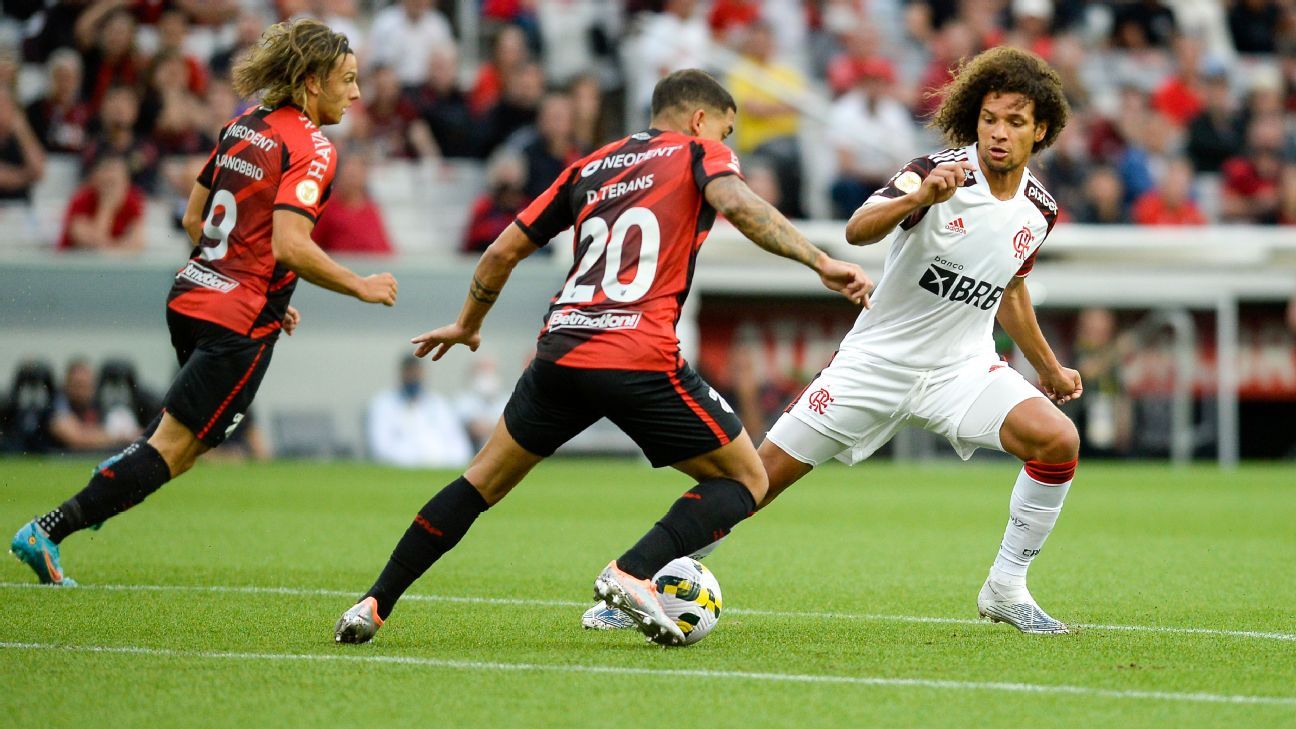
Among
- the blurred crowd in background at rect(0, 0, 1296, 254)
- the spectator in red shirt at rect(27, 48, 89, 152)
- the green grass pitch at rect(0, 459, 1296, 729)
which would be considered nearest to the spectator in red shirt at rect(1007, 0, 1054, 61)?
the blurred crowd in background at rect(0, 0, 1296, 254)

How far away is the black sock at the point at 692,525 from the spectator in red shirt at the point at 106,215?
1243cm

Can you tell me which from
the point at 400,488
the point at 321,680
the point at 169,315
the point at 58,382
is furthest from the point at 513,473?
the point at 58,382

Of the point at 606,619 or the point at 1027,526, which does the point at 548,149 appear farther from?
the point at 606,619

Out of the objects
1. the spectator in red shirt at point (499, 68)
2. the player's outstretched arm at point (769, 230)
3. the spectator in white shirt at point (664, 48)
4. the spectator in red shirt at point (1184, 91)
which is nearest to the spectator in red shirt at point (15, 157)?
the spectator in red shirt at point (499, 68)

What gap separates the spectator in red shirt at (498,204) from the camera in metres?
18.0

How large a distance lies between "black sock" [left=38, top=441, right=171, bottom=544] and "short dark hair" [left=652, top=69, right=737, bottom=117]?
114 inches

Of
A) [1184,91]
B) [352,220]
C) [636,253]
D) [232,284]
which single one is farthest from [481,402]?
[636,253]

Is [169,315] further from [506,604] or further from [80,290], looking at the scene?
[80,290]

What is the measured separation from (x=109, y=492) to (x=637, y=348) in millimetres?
2889

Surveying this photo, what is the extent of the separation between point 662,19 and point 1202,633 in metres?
15.5

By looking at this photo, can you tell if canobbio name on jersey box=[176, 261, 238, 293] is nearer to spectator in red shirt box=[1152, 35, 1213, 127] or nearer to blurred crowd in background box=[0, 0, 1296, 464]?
blurred crowd in background box=[0, 0, 1296, 464]

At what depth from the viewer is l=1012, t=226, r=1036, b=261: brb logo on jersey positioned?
685 cm

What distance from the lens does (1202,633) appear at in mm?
6602

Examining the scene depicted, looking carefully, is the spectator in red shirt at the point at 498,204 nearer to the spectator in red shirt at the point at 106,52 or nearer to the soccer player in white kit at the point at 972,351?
the spectator in red shirt at the point at 106,52
